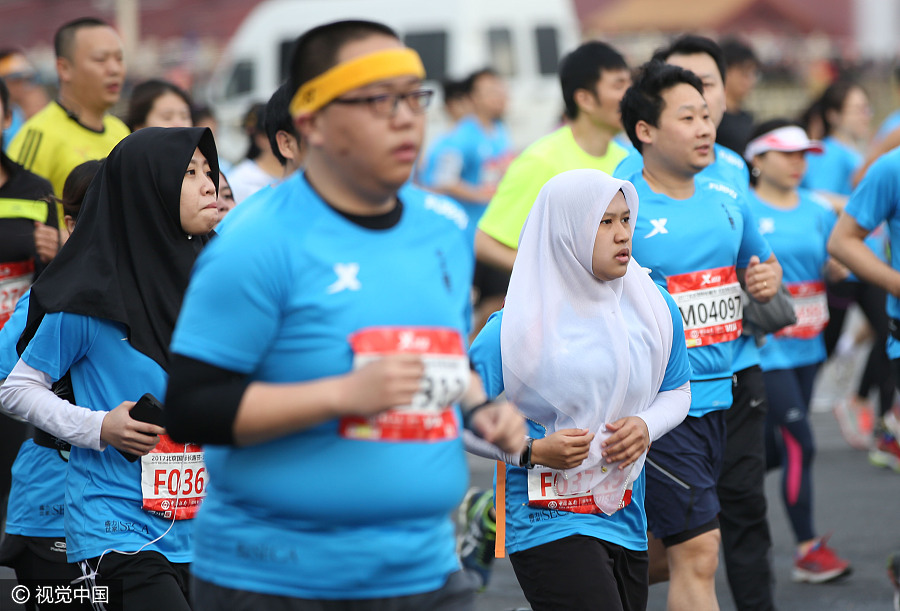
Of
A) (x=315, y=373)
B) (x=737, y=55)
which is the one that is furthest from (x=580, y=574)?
(x=737, y=55)

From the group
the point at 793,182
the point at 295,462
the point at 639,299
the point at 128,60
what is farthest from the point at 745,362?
the point at 128,60

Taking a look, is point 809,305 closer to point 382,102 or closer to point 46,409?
point 46,409

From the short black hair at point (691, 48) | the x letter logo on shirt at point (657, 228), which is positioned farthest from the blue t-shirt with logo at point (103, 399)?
the short black hair at point (691, 48)

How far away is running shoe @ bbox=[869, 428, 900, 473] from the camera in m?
8.73

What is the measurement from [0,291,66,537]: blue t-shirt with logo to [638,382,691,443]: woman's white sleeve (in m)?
1.87

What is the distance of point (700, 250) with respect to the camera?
496cm

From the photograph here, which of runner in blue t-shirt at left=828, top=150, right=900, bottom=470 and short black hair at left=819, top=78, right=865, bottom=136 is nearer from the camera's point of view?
runner in blue t-shirt at left=828, top=150, right=900, bottom=470

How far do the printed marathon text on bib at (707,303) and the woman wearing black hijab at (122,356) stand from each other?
72.8 inches

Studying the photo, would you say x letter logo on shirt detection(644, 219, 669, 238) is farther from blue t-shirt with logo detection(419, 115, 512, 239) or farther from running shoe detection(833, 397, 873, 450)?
blue t-shirt with logo detection(419, 115, 512, 239)

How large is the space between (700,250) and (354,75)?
2.60 metres

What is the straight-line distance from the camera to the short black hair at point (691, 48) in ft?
19.2

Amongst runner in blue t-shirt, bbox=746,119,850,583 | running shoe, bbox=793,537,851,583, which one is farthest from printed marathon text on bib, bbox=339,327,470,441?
running shoe, bbox=793,537,851,583

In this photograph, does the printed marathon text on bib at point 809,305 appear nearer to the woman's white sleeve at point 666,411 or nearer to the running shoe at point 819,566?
the running shoe at point 819,566

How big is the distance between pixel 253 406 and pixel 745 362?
3.30 metres
